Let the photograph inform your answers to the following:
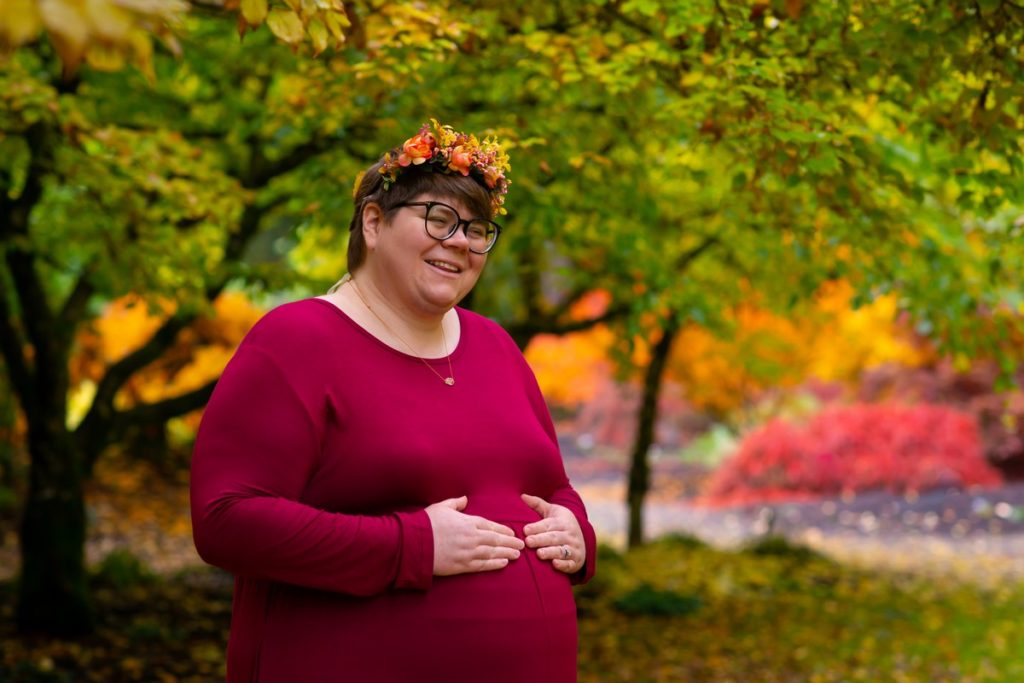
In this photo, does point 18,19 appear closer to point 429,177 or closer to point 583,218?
point 429,177

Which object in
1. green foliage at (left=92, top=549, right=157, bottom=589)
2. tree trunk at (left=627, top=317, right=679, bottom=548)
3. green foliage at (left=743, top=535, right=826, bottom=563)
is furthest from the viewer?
green foliage at (left=743, top=535, right=826, bottom=563)

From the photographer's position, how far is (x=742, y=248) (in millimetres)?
6906

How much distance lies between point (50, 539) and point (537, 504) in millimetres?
4644

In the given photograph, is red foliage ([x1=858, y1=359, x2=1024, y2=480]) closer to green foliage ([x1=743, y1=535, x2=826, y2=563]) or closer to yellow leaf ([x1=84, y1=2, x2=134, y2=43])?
green foliage ([x1=743, y1=535, x2=826, y2=563])

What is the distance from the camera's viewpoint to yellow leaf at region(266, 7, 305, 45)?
2.32m

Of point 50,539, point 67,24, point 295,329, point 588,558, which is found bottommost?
point 50,539

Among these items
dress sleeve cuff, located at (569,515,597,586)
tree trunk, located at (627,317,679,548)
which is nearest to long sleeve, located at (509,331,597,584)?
dress sleeve cuff, located at (569,515,597,586)

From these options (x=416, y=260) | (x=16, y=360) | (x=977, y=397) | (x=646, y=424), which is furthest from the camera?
(x=977, y=397)

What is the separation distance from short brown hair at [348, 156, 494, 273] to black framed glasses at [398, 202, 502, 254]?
2cm

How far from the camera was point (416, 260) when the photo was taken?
229 cm

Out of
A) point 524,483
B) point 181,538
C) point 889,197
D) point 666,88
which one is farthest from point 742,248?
point 181,538

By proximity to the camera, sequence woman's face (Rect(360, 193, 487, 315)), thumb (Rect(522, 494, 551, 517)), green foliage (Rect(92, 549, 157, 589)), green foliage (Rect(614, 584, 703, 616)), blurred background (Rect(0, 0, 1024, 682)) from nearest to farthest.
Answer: woman's face (Rect(360, 193, 487, 315)) → thumb (Rect(522, 494, 551, 517)) → blurred background (Rect(0, 0, 1024, 682)) → green foliage (Rect(92, 549, 157, 589)) → green foliage (Rect(614, 584, 703, 616))

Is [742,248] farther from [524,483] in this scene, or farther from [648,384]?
[524,483]

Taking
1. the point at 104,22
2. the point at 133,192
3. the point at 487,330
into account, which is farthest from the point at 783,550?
the point at 104,22
